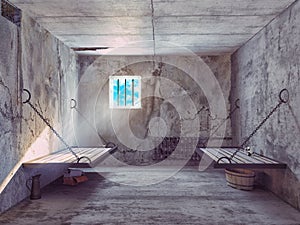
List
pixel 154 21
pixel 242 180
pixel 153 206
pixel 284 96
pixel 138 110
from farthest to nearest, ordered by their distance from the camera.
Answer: pixel 138 110
pixel 242 180
pixel 154 21
pixel 284 96
pixel 153 206

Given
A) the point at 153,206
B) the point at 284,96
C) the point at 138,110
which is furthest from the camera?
the point at 138,110

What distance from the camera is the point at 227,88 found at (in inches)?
259

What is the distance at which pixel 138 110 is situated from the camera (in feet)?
22.2

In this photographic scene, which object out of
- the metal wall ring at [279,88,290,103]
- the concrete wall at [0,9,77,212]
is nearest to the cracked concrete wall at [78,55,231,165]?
the concrete wall at [0,9,77,212]

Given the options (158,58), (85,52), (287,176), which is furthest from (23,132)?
(158,58)

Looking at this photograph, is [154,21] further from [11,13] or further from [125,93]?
[125,93]

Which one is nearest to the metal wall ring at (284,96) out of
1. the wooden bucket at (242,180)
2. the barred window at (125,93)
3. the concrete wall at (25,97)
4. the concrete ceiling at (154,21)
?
the concrete ceiling at (154,21)

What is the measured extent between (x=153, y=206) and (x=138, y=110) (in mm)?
3426

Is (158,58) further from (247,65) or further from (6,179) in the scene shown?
(6,179)

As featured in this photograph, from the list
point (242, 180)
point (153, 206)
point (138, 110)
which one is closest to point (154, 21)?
point (153, 206)

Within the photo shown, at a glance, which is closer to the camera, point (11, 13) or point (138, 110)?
point (11, 13)

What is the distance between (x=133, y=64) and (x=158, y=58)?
560mm

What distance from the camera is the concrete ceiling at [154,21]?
3479 millimetres

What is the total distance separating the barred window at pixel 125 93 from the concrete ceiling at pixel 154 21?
4.08 feet
